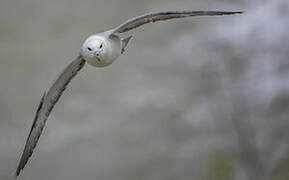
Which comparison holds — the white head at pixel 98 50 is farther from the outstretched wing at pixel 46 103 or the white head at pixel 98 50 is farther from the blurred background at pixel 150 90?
the blurred background at pixel 150 90

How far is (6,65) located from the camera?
3928mm

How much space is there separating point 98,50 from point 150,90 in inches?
87.7

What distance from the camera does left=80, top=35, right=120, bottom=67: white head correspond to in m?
2.01

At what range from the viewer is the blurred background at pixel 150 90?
3895 mm

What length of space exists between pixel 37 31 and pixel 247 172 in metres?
2.09

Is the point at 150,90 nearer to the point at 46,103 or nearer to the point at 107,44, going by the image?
the point at 46,103

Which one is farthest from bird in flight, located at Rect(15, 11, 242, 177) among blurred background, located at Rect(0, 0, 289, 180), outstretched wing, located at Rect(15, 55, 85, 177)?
blurred background, located at Rect(0, 0, 289, 180)

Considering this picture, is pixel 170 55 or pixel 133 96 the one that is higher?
pixel 170 55

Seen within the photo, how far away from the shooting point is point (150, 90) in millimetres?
4211

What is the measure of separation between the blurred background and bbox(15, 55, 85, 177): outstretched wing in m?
1.42

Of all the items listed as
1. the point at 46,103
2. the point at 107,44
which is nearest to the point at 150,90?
the point at 46,103

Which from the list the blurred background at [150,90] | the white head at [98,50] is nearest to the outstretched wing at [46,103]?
the white head at [98,50]

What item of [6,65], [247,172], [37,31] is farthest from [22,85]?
[247,172]

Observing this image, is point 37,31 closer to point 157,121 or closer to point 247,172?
point 157,121
